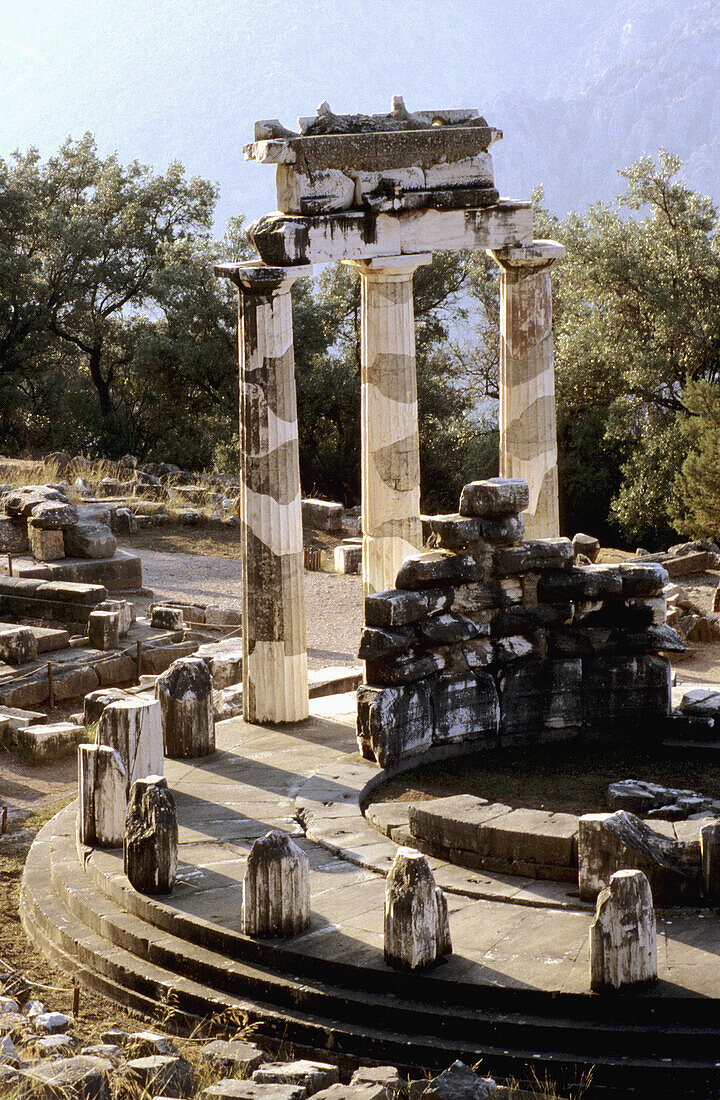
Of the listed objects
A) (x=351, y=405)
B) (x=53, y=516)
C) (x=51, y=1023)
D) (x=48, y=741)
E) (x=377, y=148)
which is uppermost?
(x=377, y=148)

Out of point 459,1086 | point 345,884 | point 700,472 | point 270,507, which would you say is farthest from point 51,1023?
point 700,472

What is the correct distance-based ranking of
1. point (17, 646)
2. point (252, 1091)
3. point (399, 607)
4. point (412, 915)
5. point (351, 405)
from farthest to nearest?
1. point (351, 405)
2. point (17, 646)
3. point (399, 607)
4. point (412, 915)
5. point (252, 1091)

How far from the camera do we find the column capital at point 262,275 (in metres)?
10.7

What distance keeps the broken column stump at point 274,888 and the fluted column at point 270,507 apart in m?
4.15

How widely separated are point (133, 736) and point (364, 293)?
4654mm

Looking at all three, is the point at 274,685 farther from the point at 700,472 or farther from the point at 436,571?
the point at 700,472

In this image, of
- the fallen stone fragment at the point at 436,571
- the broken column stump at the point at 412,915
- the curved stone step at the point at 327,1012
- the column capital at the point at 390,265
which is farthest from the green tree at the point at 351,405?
the broken column stump at the point at 412,915

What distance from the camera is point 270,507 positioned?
11242mm

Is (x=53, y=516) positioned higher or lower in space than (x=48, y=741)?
higher

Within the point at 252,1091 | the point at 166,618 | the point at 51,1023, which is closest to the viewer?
the point at 252,1091

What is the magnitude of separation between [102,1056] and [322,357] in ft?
86.6

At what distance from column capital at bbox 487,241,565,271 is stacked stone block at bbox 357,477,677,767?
2361mm

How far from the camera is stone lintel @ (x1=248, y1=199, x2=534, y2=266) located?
1080 cm

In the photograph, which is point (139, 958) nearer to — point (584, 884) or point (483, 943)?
point (483, 943)
